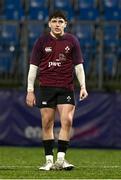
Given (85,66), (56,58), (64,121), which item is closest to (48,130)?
(64,121)

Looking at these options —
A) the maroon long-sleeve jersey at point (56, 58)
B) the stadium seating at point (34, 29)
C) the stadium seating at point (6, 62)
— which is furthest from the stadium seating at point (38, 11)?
the maroon long-sleeve jersey at point (56, 58)

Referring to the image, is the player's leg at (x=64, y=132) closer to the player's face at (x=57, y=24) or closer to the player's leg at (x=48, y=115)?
the player's leg at (x=48, y=115)

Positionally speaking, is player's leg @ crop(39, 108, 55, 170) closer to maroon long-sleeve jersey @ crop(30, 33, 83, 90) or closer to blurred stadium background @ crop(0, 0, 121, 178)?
maroon long-sleeve jersey @ crop(30, 33, 83, 90)

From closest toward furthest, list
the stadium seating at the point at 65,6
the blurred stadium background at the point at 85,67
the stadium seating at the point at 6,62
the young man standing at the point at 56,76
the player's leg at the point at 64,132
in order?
the player's leg at the point at 64,132 < the young man standing at the point at 56,76 < the blurred stadium background at the point at 85,67 < the stadium seating at the point at 6,62 < the stadium seating at the point at 65,6

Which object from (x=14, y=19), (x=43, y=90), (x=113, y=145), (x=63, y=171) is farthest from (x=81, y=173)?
(x=14, y=19)

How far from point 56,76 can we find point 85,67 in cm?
952

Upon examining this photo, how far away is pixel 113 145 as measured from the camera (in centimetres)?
1625

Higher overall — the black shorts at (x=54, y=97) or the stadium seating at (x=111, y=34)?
the black shorts at (x=54, y=97)

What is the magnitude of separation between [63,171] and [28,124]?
7.77m

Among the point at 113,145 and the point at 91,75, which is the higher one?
the point at 91,75

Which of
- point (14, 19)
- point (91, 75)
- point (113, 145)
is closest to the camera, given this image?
point (113, 145)

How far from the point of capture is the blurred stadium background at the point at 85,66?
1633 centimetres

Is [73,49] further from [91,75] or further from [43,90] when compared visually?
[91,75]

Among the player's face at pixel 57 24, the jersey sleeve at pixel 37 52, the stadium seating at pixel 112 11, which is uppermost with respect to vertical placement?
the player's face at pixel 57 24
